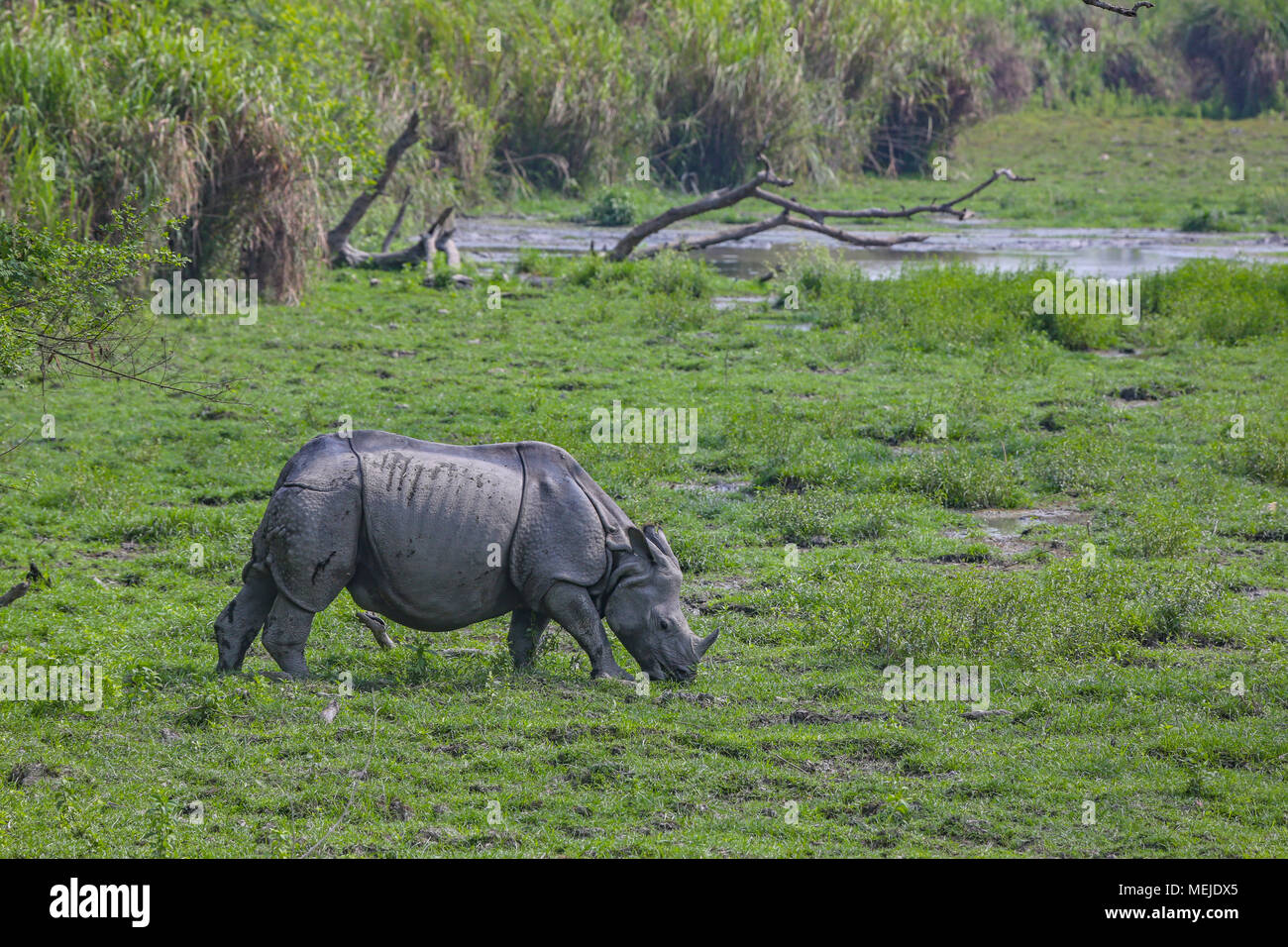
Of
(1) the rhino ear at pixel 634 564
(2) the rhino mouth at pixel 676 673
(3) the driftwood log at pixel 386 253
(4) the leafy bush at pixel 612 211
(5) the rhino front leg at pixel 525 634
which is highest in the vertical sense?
(4) the leafy bush at pixel 612 211

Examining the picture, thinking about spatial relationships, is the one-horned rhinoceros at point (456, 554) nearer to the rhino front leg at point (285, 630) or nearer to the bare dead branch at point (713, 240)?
the rhino front leg at point (285, 630)

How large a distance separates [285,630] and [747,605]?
3.36 metres

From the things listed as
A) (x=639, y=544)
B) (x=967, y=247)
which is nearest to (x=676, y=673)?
(x=639, y=544)

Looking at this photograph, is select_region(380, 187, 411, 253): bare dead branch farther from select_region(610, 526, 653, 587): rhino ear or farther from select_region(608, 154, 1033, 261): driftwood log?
select_region(610, 526, 653, 587): rhino ear

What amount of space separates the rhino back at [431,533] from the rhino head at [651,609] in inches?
25.7

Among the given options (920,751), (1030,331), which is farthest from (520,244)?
(920,751)

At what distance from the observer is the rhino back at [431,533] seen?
851 centimetres

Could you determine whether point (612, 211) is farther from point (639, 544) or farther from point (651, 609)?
point (651, 609)

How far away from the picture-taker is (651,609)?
350 inches

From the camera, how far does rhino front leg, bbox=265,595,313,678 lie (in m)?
8.47

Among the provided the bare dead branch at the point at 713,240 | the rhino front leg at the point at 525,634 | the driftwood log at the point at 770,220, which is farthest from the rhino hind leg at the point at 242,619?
the bare dead branch at the point at 713,240

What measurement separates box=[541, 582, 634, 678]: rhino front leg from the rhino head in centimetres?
12

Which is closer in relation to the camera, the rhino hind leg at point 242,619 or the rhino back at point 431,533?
the rhino back at point 431,533

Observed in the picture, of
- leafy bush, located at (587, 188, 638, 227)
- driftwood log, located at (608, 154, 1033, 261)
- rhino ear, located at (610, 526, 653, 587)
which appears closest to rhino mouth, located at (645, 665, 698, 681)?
rhino ear, located at (610, 526, 653, 587)
